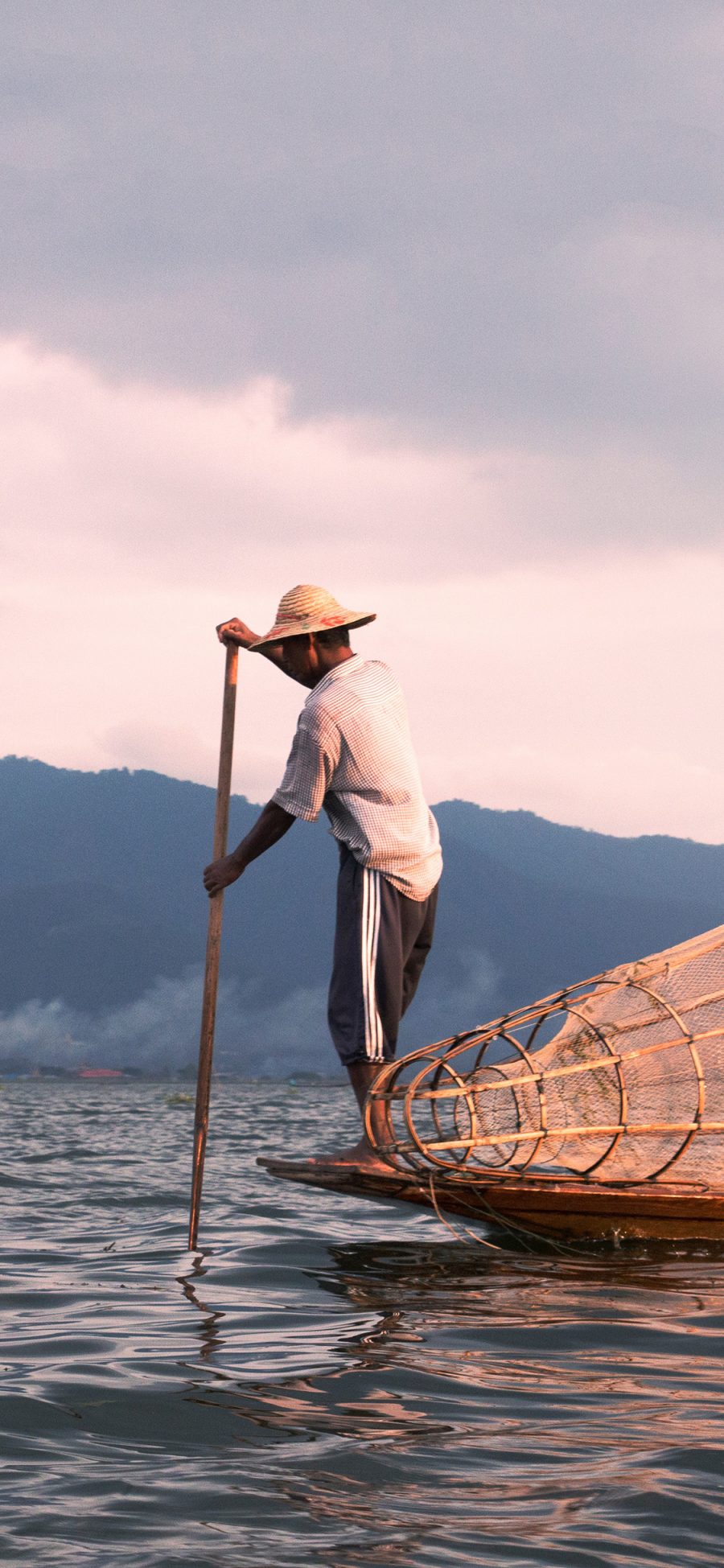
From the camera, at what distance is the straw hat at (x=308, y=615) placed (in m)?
5.38

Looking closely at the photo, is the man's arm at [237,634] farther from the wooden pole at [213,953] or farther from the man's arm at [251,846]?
the man's arm at [251,846]

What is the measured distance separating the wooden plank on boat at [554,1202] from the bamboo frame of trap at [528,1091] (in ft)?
0.18

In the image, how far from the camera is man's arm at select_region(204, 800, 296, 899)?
17.8 feet

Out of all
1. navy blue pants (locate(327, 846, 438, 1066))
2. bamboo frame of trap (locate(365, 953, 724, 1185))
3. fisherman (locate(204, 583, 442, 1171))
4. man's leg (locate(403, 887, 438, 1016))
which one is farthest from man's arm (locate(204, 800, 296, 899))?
bamboo frame of trap (locate(365, 953, 724, 1185))

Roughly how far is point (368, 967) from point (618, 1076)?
3.53 feet

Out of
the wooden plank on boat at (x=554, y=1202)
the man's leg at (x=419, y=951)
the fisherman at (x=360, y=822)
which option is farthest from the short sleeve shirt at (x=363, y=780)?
the wooden plank on boat at (x=554, y=1202)

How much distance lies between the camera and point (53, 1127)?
49.1 ft

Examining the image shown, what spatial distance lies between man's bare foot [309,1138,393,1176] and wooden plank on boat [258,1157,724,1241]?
3cm

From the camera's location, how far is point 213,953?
19.2ft

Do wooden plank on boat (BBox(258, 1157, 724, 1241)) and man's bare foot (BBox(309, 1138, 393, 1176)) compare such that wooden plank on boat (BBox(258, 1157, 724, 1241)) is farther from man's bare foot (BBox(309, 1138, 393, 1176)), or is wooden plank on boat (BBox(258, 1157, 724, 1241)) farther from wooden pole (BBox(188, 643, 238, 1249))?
wooden pole (BBox(188, 643, 238, 1249))

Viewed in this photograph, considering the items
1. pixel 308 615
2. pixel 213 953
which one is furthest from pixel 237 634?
pixel 213 953

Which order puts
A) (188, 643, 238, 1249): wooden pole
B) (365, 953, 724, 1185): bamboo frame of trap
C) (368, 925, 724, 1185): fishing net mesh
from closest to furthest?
(365, 953, 724, 1185): bamboo frame of trap < (368, 925, 724, 1185): fishing net mesh < (188, 643, 238, 1249): wooden pole

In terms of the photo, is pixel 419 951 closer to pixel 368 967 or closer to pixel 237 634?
pixel 368 967

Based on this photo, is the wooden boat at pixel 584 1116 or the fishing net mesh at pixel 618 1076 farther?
the fishing net mesh at pixel 618 1076
